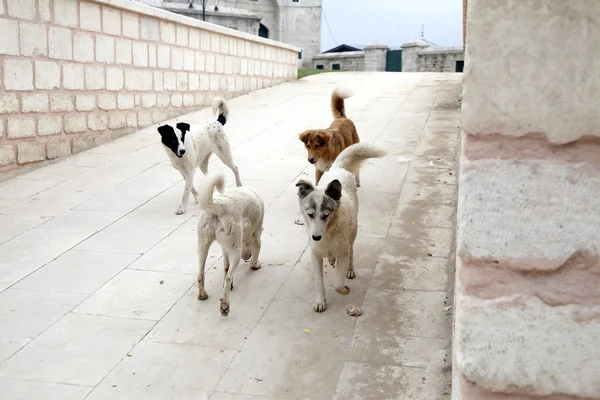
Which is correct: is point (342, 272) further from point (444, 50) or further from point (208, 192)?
point (444, 50)

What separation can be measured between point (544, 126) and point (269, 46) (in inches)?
611

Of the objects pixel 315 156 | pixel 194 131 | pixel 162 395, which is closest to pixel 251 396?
pixel 162 395

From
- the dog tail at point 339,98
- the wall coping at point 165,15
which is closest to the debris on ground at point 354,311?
the dog tail at point 339,98

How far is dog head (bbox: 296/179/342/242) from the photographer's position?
4145 mm

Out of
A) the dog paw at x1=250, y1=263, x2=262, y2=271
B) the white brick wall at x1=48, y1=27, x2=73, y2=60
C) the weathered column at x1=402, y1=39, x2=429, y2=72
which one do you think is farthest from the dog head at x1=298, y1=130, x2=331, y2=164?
the weathered column at x1=402, y1=39, x2=429, y2=72

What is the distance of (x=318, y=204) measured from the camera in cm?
415

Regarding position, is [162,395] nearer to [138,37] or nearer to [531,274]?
[531,274]

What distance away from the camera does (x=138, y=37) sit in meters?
10.6

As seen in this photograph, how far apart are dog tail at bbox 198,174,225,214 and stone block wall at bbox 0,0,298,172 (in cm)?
458

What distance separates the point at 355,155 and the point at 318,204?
1142 millimetres

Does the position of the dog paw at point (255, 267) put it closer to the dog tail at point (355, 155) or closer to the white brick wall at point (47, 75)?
the dog tail at point (355, 155)

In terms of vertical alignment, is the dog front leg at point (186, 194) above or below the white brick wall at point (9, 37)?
below

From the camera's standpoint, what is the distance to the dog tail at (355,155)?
5.06 metres

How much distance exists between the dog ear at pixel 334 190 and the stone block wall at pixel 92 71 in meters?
5.15
